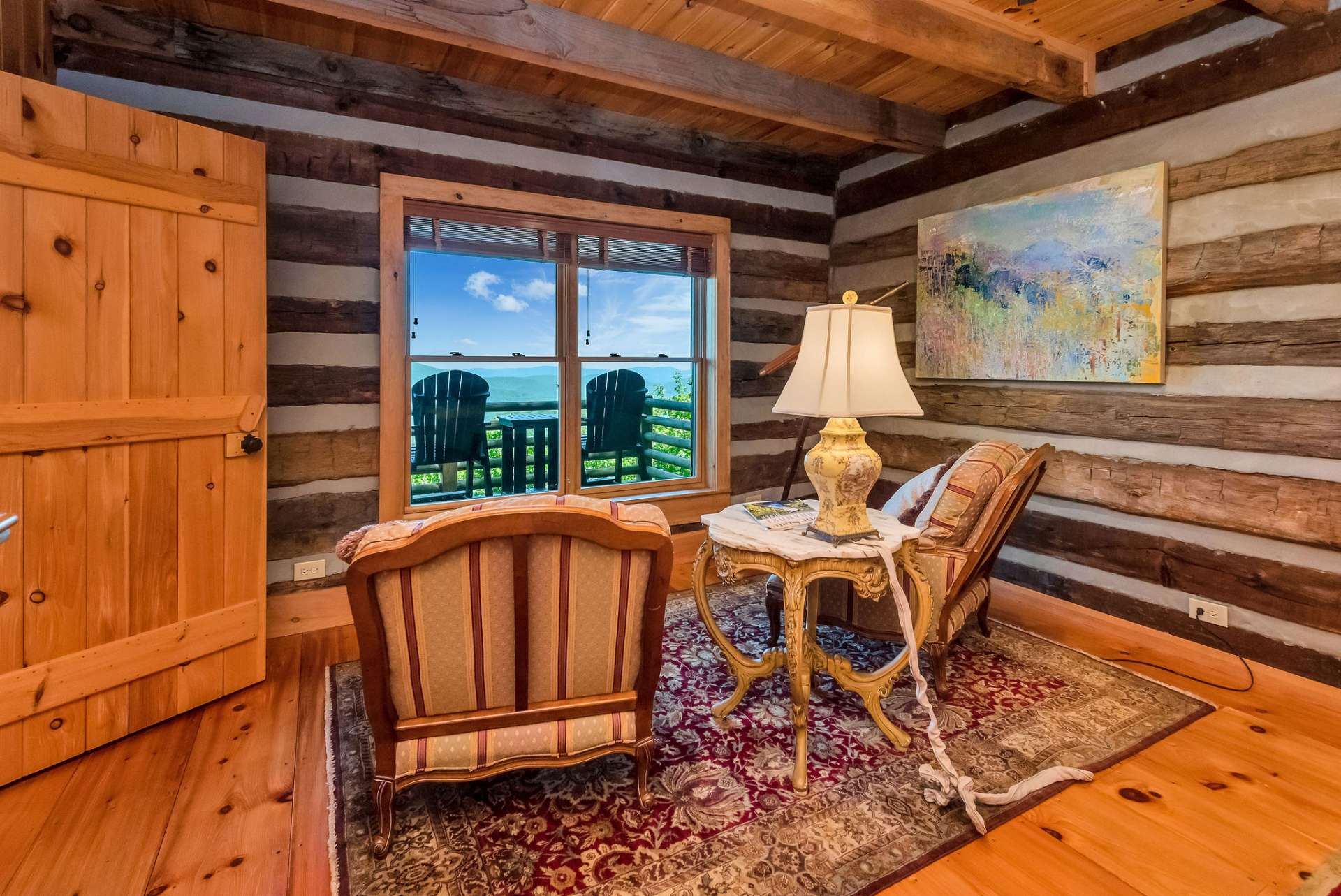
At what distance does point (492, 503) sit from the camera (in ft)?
5.44

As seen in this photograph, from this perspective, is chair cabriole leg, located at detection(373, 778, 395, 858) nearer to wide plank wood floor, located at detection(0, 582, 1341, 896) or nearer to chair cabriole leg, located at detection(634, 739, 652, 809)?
wide plank wood floor, located at detection(0, 582, 1341, 896)

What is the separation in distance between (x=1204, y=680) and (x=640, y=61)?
11.6 feet

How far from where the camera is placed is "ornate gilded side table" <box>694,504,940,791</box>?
2.03 meters

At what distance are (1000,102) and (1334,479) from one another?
7.88ft

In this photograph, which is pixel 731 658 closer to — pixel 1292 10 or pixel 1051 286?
pixel 1051 286

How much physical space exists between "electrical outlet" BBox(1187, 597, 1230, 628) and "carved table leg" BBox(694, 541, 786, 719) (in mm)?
1973

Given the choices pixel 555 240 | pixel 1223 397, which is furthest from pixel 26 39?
pixel 1223 397

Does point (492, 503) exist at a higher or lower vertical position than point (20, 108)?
lower

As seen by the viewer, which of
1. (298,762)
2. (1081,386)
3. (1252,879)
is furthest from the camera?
(1081,386)

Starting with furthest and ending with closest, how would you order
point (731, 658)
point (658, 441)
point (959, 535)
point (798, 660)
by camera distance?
point (658, 441) → point (959, 535) → point (731, 658) → point (798, 660)

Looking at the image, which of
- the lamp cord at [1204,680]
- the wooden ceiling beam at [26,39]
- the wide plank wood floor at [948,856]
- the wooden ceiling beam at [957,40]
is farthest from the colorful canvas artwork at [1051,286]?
the wooden ceiling beam at [26,39]

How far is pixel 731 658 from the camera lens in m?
2.34

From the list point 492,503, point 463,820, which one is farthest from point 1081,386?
point 463,820

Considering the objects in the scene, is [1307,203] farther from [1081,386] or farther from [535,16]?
[535,16]
